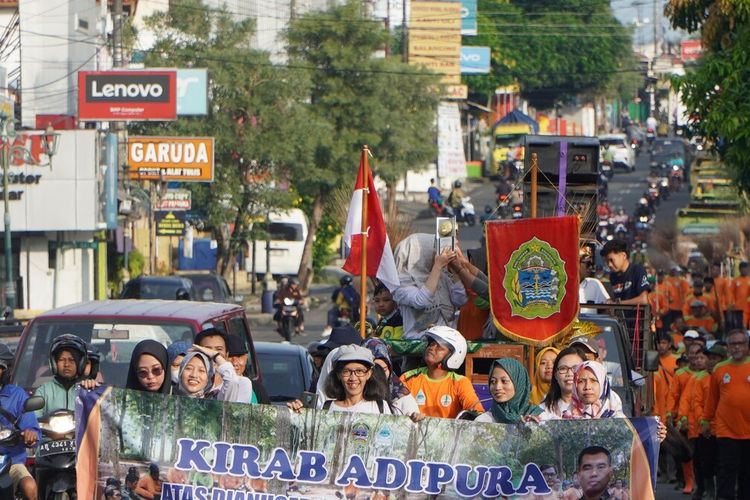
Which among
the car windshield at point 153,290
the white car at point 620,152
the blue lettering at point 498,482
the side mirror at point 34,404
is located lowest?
the car windshield at point 153,290

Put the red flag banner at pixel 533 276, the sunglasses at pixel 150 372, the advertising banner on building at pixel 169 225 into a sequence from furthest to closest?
the advertising banner on building at pixel 169 225 → the red flag banner at pixel 533 276 → the sunglasses at pixel 150 372

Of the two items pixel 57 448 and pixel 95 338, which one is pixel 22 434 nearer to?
pixel 57 448

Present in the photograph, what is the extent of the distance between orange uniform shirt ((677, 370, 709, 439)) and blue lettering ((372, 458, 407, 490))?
301 inches

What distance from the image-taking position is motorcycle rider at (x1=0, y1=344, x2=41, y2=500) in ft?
32.3

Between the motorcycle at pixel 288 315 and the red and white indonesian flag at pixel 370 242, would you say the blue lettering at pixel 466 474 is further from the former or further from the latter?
the motorcycle at pixel 288 315

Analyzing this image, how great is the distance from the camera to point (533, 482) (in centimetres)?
805

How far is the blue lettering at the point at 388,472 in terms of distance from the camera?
8070mm

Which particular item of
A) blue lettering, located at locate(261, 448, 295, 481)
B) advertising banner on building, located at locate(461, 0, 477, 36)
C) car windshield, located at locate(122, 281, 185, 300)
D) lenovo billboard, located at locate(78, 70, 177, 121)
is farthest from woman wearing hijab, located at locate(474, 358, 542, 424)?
advertising banner on building, located at locate(461, 0, 477, 36)

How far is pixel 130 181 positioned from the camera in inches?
1823

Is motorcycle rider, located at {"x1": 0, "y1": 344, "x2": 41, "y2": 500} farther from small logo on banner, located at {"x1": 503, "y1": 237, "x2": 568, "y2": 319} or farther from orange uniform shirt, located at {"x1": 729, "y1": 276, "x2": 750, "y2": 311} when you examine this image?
orange uniform shirt, located at {"x1": 729, "y1": 276, "x2": 750, "y2": 311}

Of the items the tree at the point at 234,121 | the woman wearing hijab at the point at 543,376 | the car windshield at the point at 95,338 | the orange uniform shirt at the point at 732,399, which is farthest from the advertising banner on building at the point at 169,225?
the woman wearing hijab at the point at 543,376

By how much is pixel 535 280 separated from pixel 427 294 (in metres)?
1.07

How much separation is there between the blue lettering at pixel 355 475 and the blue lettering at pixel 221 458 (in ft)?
1.83

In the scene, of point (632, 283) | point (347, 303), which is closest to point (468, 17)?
point (347, 303)
